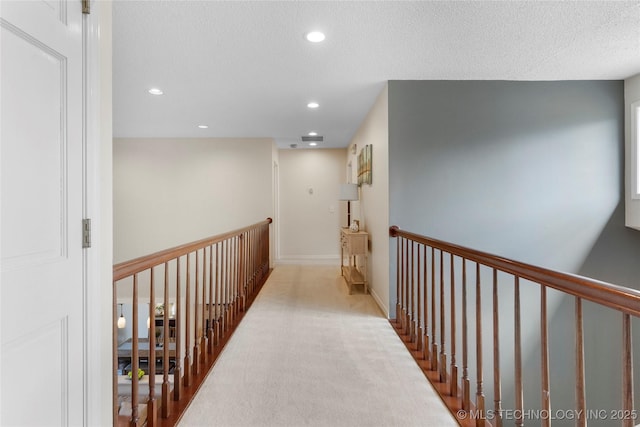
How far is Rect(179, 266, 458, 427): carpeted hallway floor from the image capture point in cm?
180

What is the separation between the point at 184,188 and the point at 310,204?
2516 mm

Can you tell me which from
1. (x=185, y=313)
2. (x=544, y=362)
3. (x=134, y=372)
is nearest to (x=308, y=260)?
(x=185, y=313)

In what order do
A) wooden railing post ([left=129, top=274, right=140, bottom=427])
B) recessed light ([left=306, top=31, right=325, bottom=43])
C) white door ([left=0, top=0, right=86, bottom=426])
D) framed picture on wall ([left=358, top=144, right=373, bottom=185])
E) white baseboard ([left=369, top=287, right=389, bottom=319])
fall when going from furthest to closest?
framed picture on wall ([left=358, top=144, right=373, bottom=185])
white baseboard ([left=369, top=287, right=389, bottom=319])
recessed light ([left=306, top=31, right=325, bottom=43])
wooden railing post ([left=129, top=274, right=140, bottom=427])
white door ([left=0, top=0, right=86, bottom=426])

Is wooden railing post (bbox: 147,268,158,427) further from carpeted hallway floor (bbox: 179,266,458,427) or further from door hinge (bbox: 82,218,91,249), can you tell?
door hinge (bbox: 82,218,91,249)

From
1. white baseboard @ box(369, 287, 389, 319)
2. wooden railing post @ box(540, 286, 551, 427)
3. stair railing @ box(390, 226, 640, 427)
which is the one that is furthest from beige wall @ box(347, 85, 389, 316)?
wooden railing post @ box(540, 286, 551, 427)

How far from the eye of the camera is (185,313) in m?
2.10

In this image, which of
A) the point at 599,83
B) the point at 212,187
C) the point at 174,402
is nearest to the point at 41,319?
the point at 174,402

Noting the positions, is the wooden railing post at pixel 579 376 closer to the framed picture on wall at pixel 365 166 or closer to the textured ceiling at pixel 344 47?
the textured ceiling at pixel 344 47

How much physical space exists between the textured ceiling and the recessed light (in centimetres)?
5

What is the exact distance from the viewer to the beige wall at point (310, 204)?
7.40m

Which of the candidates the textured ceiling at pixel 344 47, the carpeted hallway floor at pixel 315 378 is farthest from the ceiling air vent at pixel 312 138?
the carpeted hallway floor at pixel 315 378

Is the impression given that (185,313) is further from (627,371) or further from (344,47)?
→ (344,47)

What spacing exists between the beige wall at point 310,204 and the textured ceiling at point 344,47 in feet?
10.5

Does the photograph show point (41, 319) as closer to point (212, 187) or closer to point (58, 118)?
point (58, 118)
